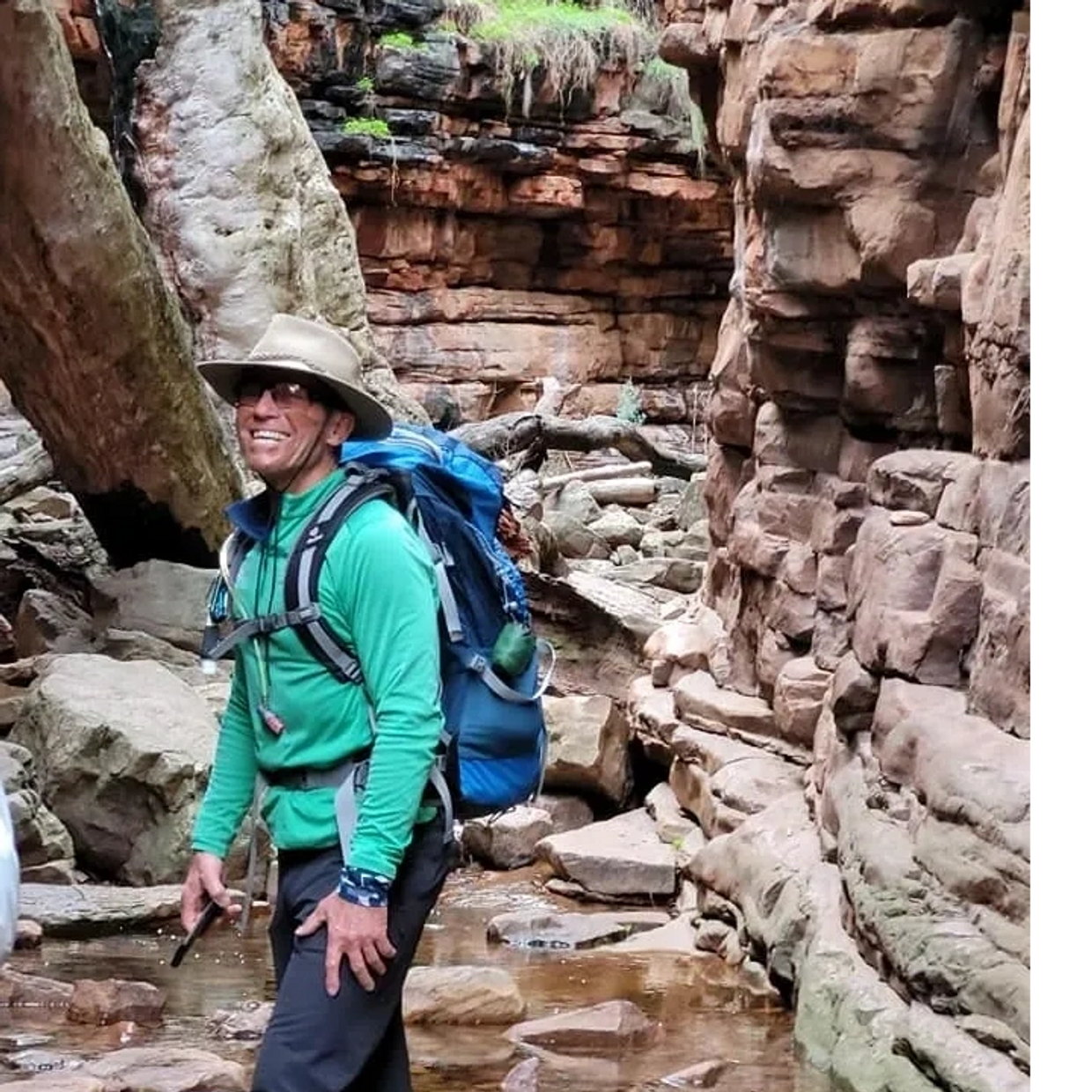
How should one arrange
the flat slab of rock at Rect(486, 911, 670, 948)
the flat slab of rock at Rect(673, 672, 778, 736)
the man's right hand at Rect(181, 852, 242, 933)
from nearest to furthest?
the man's right hand at Rect(181, 852, 242, 933) → the flat slab of rock at Rect(486, 911, 670, 948) → the flat slab of rock at Rect(673, 672, 778, 736)

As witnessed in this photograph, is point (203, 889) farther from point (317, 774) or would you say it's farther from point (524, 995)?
point (524, 995)

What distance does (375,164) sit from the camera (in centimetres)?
2566

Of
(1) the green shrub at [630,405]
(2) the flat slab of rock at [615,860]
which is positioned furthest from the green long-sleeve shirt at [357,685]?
(1) the green shrub at [630,405]

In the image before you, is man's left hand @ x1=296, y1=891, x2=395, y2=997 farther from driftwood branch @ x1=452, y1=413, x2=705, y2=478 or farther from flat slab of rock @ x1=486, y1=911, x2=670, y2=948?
driftwood branch @ x1=452, y1=413, x2=705, y2=478

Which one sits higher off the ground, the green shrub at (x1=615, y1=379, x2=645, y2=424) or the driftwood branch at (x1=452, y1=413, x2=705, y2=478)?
the driftwood branch at (x1=452, y1=413, x2=705, y2=478)

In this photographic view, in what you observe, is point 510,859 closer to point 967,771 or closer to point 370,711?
point 967,771

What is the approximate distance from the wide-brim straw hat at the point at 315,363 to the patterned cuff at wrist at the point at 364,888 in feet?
2.56

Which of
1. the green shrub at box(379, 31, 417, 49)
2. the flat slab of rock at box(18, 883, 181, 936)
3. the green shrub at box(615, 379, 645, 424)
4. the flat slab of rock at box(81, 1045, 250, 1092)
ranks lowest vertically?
the green shrub at box(615, 379, 645, 424)

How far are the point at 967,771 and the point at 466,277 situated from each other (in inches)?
913

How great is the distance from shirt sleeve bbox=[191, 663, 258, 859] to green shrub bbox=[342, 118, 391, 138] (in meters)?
22.6

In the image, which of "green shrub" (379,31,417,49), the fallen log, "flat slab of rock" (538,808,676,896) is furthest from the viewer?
"green shrub" (379,31,417,49)

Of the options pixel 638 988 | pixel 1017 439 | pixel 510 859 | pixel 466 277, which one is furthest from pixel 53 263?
pixel 466 277

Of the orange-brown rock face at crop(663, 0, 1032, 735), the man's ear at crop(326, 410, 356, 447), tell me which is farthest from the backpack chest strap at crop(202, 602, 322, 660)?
the orange-brown rock face at crop(663, 0, 1032, 735)

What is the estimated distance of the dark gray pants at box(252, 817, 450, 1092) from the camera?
2982 millimetres
